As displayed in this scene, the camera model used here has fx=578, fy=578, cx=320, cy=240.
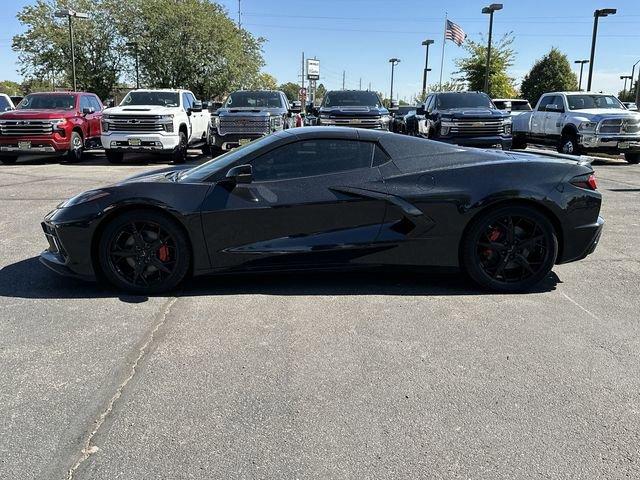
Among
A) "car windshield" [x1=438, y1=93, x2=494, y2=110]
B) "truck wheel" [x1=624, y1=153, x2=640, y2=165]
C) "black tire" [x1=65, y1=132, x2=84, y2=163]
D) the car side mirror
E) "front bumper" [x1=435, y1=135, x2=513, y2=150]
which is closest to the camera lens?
the car side mirror

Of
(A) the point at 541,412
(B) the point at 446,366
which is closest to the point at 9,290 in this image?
(B) the point at 446,366

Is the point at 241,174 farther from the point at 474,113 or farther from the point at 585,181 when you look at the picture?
the point at 474,113

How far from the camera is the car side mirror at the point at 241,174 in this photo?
181 inches

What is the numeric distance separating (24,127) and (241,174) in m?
13.4

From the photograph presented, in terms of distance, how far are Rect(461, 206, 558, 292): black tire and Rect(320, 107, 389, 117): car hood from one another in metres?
11.0

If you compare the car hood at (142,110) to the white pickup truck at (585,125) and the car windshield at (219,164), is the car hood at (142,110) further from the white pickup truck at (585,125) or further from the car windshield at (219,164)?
the white pickup truck at (585,125)

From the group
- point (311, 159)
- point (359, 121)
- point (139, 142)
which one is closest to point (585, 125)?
point (359, 121)

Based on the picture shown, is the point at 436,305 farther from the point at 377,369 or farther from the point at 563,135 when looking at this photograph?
the point at 563,135

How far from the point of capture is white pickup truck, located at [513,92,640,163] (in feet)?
50.9

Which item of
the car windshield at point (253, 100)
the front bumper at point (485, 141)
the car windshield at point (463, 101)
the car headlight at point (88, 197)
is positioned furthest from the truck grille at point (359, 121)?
the car headlight at point (88, 197)

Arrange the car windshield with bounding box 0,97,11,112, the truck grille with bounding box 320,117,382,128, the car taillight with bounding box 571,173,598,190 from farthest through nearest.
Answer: the car windshield with bounding box 0,97,11,112 → the truck grille with bounding box 320,117,382,128 → the car taillight with bounding box 571,173,598,190

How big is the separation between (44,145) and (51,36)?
94.8ft

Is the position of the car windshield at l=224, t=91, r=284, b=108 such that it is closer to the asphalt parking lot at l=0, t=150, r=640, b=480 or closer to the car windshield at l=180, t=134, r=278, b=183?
the car windshield at l=180, t=134, r=278, b=183

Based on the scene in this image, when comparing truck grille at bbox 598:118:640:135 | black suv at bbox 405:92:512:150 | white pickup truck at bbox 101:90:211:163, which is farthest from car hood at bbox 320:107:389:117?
truck grille at bbox 598:118:640:135
